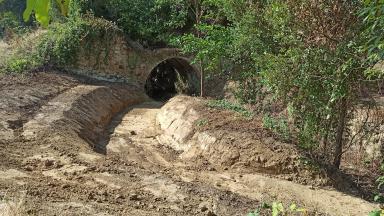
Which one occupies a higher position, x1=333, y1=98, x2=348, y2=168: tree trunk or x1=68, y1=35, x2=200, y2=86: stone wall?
x1=68, y1=35, x2=200, y2=86: stone wall

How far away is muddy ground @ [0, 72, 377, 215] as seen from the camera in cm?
562

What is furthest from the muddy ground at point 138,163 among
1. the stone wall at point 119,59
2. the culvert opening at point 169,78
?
the culvert opening at point 169,78

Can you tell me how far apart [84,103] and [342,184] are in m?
7.00

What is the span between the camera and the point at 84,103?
11.6 meters

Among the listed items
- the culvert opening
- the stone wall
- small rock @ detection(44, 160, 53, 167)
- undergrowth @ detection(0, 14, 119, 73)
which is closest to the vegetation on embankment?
undergrowth @ detection(0, 14, 119, 73)

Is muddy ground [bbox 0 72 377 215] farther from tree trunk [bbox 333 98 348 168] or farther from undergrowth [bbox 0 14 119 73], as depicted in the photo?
undergrowth [bbox 0 14 119 73]

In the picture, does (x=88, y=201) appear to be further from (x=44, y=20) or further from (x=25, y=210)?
(x=44, y=20)

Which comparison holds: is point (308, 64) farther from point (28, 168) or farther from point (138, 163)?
point (28, 168)

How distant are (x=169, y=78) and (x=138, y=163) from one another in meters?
13.8

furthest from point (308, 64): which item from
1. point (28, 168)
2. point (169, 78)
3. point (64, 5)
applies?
point (169, 78)

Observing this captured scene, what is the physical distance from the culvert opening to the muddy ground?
20.0ft

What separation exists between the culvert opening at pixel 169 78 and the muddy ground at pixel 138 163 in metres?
6.09

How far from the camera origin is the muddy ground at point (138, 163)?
5621 millimetres

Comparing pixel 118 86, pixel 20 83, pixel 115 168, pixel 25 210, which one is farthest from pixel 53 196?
pixel 118 86
